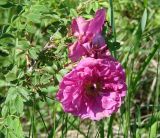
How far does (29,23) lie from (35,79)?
0.20 metres

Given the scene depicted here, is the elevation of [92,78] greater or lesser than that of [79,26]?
lesser

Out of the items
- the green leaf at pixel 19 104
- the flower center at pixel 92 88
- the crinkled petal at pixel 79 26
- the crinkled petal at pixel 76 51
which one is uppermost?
the crinkled petal at pixel 79 26

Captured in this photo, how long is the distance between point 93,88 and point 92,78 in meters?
0.03

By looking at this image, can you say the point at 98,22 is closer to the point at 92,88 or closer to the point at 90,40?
the point at 90,40

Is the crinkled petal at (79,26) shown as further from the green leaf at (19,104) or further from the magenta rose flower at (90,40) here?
the green leaf at (19,104)

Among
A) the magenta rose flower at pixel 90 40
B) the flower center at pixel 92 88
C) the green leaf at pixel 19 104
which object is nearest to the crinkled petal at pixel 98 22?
the magenta rose flower at pixel 90 40

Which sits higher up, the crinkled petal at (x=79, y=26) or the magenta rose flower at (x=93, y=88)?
the crinkled petal at (x=79, y=26)

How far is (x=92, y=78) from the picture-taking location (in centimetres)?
131

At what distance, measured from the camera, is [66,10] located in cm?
172

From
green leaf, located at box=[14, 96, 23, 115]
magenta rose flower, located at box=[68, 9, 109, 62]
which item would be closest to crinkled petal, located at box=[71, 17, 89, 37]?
magenta rose flower, located at box=[68, 9, 109, 62]

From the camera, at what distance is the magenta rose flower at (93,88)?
1.28 metres

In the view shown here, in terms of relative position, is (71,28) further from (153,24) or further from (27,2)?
(153,24)

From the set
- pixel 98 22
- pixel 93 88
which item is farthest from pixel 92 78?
pixel 98 22

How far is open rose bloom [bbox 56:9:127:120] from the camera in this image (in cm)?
128
